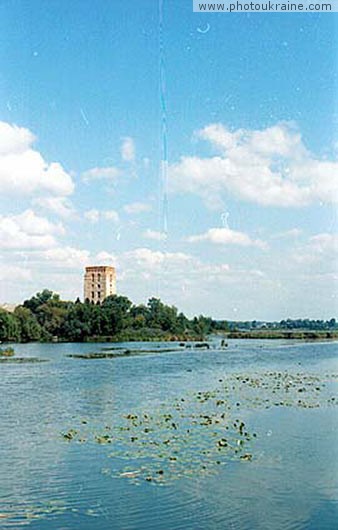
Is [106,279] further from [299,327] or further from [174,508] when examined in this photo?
[174,508]

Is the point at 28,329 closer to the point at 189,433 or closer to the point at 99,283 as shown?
the point at 99,283

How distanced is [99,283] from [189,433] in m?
62.8

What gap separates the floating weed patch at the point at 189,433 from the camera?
9.29 metres

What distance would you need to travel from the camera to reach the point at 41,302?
2987 inches

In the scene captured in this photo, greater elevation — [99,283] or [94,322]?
[99,283]

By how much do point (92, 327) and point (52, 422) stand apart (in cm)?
4745

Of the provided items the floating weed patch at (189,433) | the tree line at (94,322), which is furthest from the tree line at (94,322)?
the floating weed patch at (189,433)

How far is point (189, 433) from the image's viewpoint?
1162cm

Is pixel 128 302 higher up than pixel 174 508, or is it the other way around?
pixel 128 302

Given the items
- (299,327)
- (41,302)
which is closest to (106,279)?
(41,302)

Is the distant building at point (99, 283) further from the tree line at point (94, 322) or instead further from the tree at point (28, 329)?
the tree at point (28, 329)

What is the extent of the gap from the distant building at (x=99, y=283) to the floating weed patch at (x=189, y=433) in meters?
53.9

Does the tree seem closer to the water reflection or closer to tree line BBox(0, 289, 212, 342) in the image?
tree line BBox(0, 289, 212, 342)

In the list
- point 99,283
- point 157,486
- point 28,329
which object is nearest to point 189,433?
point 157,486
